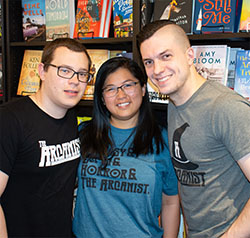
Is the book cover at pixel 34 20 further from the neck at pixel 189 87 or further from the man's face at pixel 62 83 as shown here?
the neck at pixel 189 87

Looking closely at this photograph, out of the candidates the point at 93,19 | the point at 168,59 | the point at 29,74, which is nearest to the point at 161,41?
the point at 168,59

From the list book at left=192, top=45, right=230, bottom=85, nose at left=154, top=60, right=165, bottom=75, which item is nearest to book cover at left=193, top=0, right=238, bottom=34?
book at left=192, top=45, right=230, bottom=85

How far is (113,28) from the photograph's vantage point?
84.5 inches

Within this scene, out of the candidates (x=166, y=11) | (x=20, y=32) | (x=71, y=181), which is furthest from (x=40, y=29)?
(x=71, y=181)

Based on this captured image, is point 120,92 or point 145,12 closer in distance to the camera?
point 120,92

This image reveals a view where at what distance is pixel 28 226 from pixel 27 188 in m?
A: 0.22

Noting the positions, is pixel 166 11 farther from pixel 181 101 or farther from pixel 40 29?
pixel 40 29

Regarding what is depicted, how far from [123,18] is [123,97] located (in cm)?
60

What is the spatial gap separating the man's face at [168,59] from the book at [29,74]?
4.12 ft

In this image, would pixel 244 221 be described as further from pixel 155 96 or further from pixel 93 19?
pixel 93 19

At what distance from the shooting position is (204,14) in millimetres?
1652

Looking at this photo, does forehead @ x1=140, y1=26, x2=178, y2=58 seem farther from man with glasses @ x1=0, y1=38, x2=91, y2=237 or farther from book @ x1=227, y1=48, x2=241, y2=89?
book @ x1=227, y1=48, x2=241, y2=89

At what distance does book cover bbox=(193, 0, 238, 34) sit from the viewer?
1.59m

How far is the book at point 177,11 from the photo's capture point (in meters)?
1.68
